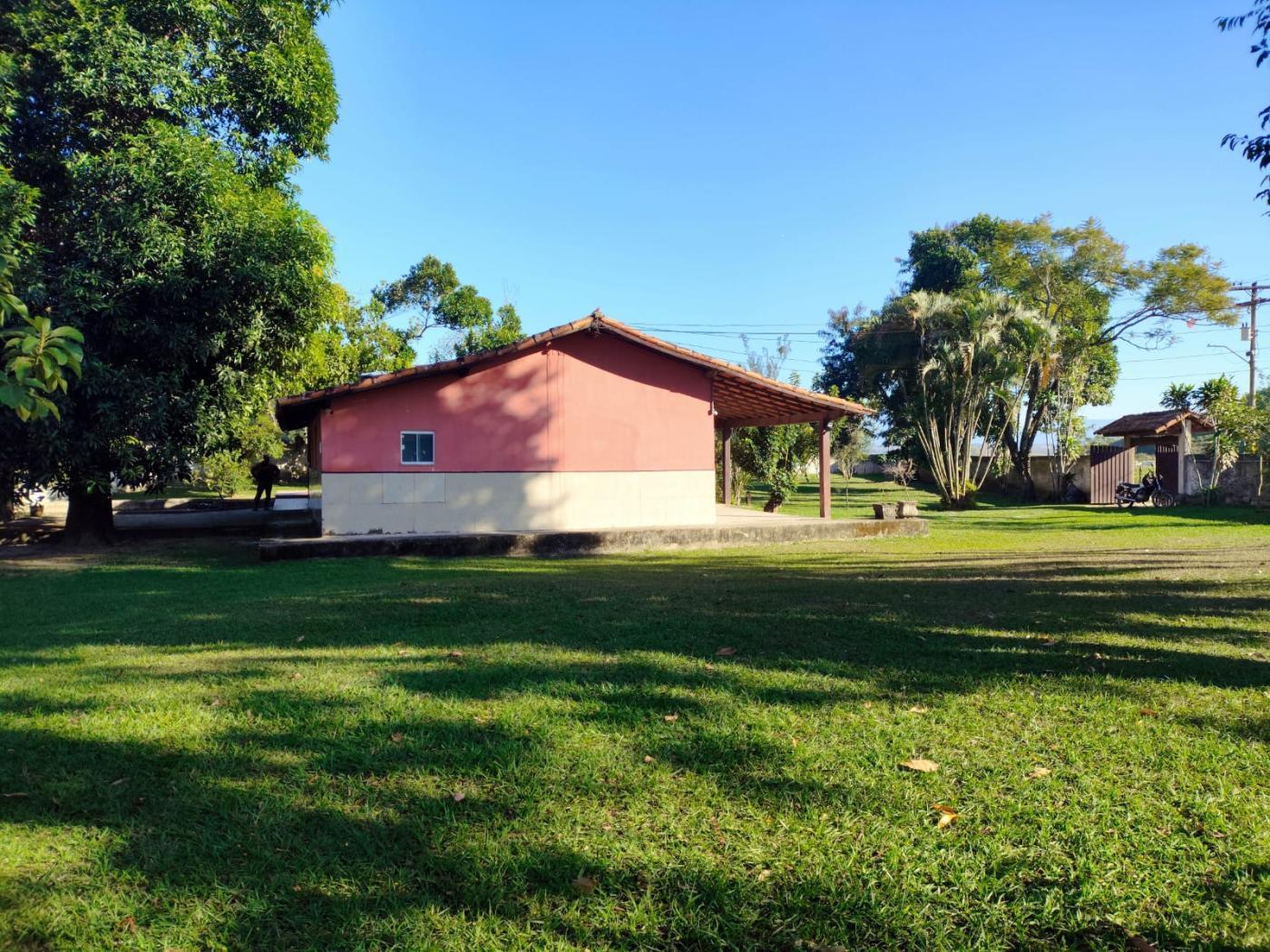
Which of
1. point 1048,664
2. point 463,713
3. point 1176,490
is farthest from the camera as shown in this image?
point 1176,490

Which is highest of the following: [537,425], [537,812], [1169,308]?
[1169,308]

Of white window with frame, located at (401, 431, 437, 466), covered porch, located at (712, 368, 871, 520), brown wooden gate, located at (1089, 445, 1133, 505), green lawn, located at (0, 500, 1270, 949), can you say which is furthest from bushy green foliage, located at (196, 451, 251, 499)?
brown wooden gate, located at (1089, 445, 1133, 505)

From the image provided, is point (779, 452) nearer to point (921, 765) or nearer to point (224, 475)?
point (224, 475)

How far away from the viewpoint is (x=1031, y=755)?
11.7 feet

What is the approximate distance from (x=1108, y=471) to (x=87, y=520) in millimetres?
30715

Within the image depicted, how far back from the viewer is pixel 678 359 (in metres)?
16.8

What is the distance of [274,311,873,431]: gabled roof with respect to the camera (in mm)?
14523

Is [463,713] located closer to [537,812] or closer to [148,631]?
[537,812]

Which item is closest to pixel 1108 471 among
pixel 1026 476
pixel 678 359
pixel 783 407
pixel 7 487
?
pixel 1026 476

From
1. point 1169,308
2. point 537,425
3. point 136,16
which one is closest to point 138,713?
point 537,425

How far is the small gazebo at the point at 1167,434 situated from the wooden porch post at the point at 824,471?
15.7 metres

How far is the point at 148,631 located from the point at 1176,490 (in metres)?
31.6

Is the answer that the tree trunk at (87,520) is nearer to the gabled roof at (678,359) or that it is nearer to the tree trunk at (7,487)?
the tree trunk at (7,487)

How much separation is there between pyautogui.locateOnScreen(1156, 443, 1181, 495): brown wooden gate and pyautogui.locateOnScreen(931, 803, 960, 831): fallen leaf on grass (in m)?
30.4
